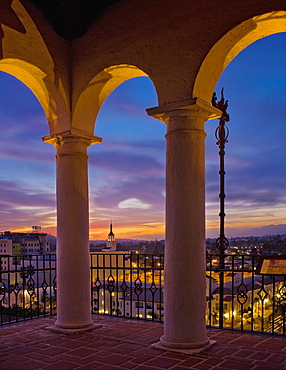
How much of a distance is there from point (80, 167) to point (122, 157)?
9909 millimetres

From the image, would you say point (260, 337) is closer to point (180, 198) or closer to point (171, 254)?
point (171, 254)

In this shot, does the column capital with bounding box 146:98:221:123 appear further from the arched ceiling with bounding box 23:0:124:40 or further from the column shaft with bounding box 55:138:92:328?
the arched ceiling with bounding box 23:0:124:40

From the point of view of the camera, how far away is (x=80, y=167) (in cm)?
654

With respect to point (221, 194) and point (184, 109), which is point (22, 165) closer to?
point (221, 194)

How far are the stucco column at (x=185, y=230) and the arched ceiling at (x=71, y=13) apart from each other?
2259mm

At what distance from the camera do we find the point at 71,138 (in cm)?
646

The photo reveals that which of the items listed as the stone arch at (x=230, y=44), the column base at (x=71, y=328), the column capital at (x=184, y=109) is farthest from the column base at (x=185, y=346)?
the stone arch at (x=230, y=44)

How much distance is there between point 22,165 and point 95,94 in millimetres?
10260

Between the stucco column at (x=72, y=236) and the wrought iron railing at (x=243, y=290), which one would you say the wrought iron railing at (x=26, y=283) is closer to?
the stucco column at (x=72, y=236)

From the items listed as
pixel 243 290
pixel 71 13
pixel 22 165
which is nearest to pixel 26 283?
pixel 243 290

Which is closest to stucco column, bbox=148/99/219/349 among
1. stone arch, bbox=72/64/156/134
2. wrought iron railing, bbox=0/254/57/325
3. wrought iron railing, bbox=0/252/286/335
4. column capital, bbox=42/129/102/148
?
wrought iron railing, bbox=0/252/286/335

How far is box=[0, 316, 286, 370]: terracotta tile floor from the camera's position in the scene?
15.0 ft

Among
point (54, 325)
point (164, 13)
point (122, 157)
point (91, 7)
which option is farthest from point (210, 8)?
point (122, 157)

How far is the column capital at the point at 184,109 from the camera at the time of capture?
16.6ft
